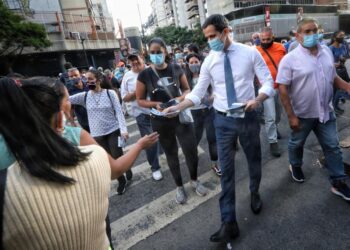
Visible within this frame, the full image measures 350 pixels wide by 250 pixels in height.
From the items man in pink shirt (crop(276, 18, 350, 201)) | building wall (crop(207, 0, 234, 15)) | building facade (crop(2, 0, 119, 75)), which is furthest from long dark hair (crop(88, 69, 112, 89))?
building wall (crop(207, 0, 234, 15))

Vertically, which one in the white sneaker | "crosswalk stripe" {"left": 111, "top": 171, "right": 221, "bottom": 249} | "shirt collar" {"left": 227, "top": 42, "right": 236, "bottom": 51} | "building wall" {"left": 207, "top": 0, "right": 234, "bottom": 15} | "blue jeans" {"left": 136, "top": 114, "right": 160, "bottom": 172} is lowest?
"crosswalk stripe" {"left": 111, "top": 171, "right": 221, "bottom": 249}

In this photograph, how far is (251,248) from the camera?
2.44m

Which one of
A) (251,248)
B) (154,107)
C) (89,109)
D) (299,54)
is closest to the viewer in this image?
(251,248)

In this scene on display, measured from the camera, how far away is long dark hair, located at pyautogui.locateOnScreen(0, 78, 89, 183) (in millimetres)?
947

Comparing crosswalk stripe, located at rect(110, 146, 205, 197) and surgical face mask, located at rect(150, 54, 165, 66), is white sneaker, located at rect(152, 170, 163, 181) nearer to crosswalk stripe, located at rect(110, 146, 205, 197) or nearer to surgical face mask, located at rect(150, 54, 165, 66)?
crosswalk stripe, located at rect(110, 146, 205, 197)

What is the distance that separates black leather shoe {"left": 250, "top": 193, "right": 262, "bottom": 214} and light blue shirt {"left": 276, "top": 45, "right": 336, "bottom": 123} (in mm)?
1130

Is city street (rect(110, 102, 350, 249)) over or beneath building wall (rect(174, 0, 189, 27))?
beneath

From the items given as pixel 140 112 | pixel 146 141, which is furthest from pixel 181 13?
pixel 146 141

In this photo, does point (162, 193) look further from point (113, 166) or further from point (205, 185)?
point (113, 166)

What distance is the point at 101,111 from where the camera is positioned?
3561 millimetres

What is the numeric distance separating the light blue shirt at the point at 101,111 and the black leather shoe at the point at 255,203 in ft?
6.33

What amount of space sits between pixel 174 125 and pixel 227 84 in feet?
3.11

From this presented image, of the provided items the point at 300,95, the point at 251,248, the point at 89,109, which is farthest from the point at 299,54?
the point at 89,109

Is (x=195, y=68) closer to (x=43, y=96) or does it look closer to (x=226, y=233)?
(x=226, y=233)
